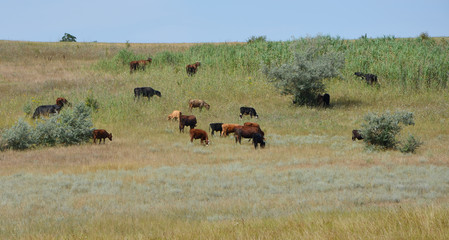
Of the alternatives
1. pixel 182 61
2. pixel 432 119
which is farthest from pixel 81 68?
pixel 432 119

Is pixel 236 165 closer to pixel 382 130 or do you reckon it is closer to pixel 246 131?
pixel 246 131

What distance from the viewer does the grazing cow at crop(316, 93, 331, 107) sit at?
33.3 metres

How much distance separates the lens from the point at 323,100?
3353 centimetres

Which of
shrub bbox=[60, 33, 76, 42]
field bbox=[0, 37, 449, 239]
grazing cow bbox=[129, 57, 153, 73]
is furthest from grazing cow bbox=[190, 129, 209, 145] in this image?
shrub bbox=[60, 33, 76, 42]

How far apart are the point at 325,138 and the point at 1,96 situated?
26.7m

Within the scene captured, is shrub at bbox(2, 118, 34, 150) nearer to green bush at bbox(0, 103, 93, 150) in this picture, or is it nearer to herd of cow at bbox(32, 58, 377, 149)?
green bush at bbox(0, 103, 93, 150)

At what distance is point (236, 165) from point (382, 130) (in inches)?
283

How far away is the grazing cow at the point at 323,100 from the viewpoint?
33.3 m

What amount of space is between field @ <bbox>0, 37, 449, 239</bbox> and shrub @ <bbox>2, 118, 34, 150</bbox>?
2.47 feet

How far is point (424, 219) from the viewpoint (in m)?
6.62

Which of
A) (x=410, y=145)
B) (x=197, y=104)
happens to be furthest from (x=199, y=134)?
(x=197, y=104)

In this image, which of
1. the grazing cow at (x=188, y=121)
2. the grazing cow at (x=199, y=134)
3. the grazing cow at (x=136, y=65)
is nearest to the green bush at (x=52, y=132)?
the grazing cow at (x=188, y=121)

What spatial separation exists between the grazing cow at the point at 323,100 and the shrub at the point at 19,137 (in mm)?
20599

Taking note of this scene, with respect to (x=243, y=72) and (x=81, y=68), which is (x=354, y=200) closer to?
(x=243, y=72)
